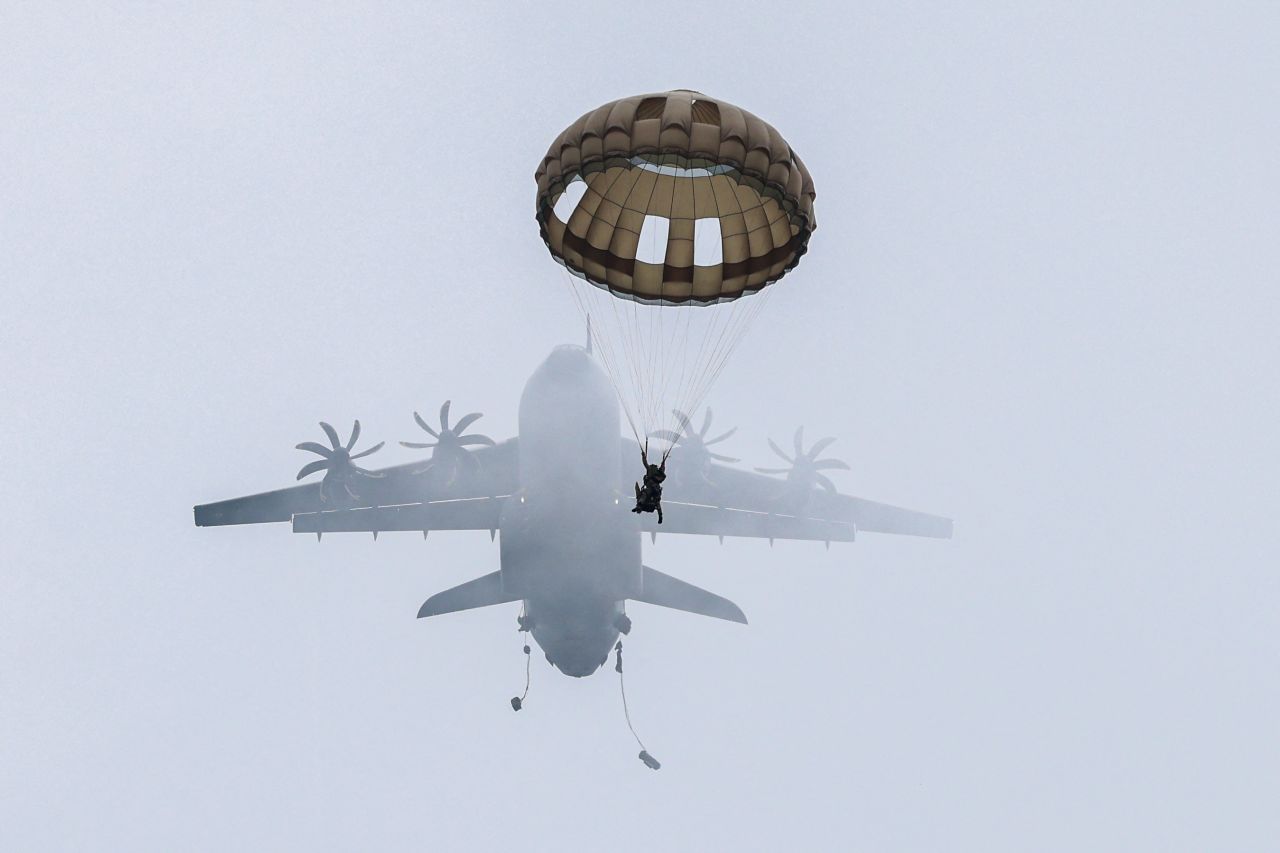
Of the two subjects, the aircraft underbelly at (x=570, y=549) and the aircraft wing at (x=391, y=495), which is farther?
the aircraft wing at (x=391, y=495)

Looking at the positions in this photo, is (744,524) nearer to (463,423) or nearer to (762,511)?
(762,511)

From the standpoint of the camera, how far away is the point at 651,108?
23531 millimetres

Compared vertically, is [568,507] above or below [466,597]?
above

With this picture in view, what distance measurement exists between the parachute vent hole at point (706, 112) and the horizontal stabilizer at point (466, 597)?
1853 cm

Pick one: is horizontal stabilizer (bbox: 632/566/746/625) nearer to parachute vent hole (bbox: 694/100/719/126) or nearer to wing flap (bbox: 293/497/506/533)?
wing flap (bbox: 293/497/506/533)

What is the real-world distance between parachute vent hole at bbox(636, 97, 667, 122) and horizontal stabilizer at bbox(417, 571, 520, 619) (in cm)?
1832

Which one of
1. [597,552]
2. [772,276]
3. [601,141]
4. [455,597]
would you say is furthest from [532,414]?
[601,141]

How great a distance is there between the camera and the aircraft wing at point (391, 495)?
3866 centimetres

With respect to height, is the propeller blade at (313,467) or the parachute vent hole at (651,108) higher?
the parachute vent hole at (651,108)

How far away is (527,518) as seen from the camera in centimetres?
3484

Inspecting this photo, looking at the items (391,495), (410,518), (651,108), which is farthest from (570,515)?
(651,108)

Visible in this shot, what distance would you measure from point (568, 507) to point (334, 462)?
8348 millimetres

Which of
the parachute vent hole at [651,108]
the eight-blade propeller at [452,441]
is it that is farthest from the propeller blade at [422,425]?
the parachute vent hole at [651,108]

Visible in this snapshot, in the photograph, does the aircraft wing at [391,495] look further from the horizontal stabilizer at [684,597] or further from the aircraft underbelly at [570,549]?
the horizontal stabilizer at [684,597]
